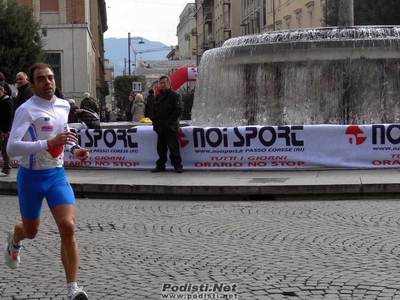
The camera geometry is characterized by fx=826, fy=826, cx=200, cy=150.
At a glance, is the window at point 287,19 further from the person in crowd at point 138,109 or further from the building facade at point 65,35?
the person in crowd at point 138,109

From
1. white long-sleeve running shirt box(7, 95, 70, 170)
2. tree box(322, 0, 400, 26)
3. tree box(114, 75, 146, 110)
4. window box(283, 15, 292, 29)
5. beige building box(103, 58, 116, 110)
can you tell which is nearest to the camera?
white long-sleeve running shirt box(7, 95, 70, 170)

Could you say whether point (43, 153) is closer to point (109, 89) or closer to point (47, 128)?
point (47, 128)

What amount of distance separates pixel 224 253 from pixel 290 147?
271 inches

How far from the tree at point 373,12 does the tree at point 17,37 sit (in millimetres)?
17523

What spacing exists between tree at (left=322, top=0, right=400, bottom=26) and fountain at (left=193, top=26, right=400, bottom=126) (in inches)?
1073

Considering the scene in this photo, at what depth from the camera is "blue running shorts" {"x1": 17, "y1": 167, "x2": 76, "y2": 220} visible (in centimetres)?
565

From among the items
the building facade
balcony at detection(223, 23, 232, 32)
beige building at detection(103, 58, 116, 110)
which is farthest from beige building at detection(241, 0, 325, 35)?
beige building at detection(103, 58, 116, 110)

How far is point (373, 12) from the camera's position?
1758 inches

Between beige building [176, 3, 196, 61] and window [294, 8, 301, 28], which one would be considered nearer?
window [294, 8, 301, 28]

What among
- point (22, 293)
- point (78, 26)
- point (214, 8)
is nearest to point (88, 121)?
point (22, 293)

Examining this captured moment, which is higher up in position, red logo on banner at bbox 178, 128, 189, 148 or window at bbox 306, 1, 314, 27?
window at bbox 306, 1, 314, 27

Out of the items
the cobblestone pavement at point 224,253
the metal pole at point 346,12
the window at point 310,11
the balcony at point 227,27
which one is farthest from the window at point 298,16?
the cobblestone pavement at point 224,253

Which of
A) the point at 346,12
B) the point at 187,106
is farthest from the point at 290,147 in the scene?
the point at 187,106

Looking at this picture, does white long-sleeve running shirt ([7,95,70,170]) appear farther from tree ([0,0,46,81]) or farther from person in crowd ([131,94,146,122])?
tree ([0,0,46,81])
